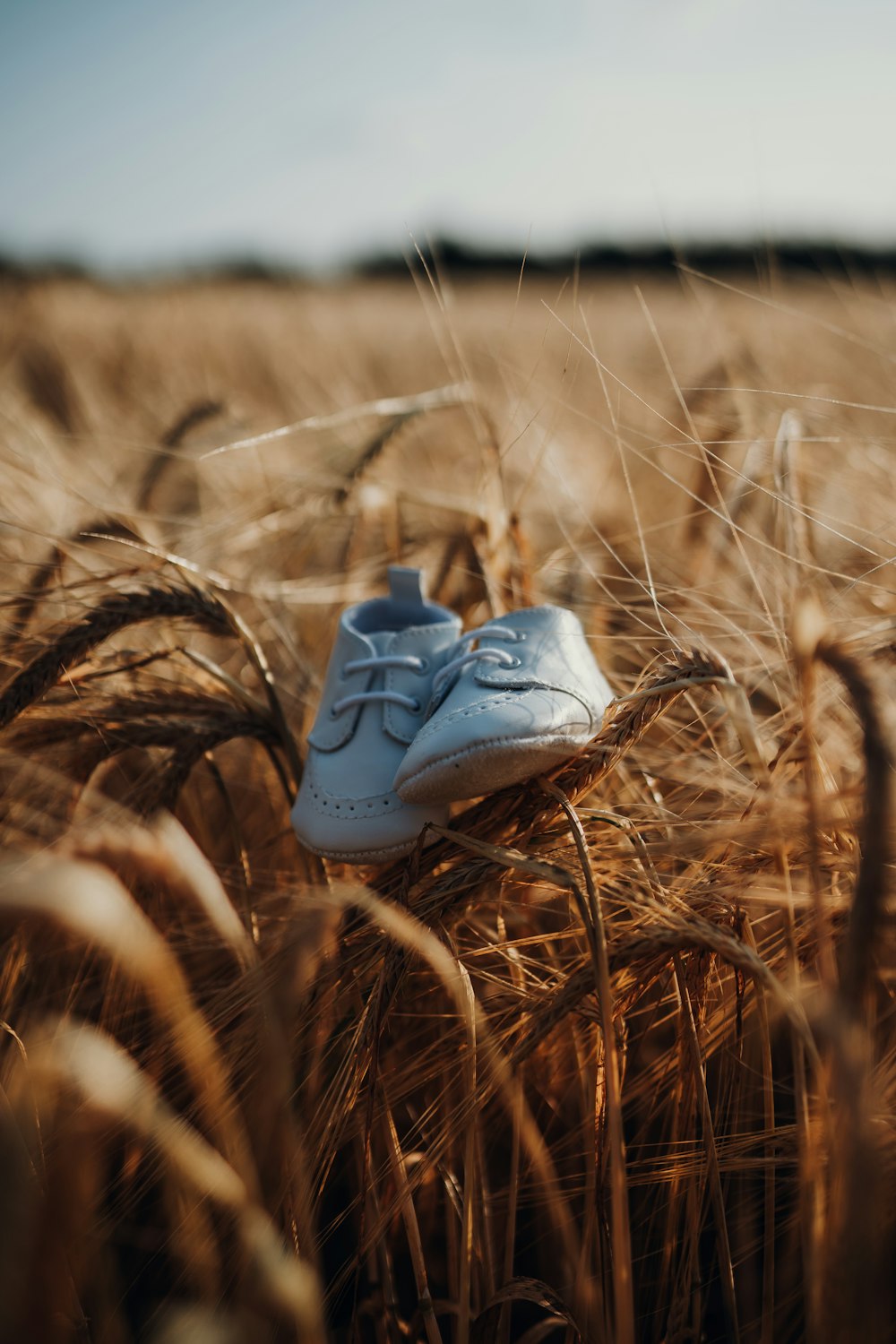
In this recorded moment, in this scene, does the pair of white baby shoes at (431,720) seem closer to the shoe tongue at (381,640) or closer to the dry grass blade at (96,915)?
the shoe tongue at (381,640)

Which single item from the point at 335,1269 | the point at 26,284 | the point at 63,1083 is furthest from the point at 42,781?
the point at 26,284

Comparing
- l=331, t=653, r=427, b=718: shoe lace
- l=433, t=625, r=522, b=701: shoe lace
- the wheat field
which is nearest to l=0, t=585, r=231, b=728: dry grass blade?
the wheat field

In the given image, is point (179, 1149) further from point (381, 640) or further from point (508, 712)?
point (381, 640)

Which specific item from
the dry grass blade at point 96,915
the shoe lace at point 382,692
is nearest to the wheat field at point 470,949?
the dry grass blade at point 96,915

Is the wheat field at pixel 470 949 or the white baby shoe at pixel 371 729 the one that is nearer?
the wheat field at pixel 470 949

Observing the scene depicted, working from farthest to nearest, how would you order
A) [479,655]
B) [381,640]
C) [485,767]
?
[381,640]
[479,655]
[485,767]

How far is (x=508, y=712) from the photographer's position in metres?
0.77

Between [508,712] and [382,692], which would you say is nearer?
[508,712]

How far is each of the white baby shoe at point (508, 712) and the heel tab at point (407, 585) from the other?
19 cm

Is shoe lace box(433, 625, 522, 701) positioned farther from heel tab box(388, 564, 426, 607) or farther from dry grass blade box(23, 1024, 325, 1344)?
dry grass blade box(23, 1024, 325, 1344)

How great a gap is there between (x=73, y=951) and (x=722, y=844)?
0.80 metres

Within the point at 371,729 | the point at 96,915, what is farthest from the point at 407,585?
the point at 96,915

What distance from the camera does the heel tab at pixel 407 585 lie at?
1.09 m

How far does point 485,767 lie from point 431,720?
0.10 m
